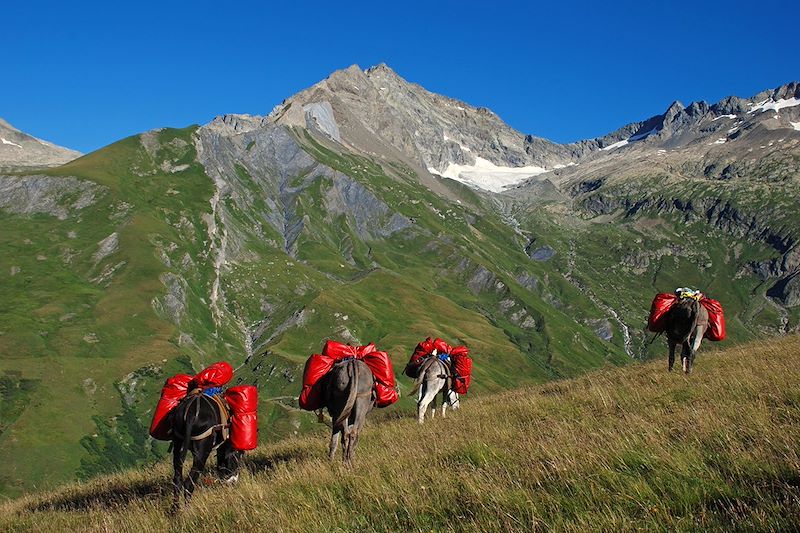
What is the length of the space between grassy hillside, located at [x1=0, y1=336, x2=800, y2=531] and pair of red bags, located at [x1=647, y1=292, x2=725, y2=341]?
19.1 ft

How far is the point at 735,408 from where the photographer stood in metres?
10.0

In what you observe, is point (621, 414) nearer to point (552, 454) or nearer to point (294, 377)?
point (552, 454)

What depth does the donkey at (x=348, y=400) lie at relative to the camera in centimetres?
1230

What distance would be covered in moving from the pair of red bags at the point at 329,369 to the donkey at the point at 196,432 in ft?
6.58

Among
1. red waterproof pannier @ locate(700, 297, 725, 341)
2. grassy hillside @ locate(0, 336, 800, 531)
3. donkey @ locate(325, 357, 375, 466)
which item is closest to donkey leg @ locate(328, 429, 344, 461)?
donkey @ locate(325, 357, 375, 466)

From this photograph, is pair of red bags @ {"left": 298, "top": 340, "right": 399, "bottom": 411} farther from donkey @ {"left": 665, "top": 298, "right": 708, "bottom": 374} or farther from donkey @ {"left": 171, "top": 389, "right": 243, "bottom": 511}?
donkey @ {"left": 665, "top": 298, "right": 708, "bottom": 374}

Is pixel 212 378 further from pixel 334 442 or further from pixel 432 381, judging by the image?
pixel 432 381

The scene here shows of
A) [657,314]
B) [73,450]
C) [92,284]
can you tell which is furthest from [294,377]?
[657,314]

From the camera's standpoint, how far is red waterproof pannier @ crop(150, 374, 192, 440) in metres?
11.5

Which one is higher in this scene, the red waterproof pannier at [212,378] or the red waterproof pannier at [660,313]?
the red waterproof pannier at [660,313]

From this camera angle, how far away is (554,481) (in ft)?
24.6

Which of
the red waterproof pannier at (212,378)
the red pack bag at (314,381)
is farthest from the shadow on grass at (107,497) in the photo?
the red pack bag at (314,381)

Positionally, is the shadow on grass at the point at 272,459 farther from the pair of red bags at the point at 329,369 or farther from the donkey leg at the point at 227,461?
the pair of red bags at the point at 329,369

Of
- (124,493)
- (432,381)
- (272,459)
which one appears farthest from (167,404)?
(432,381)
